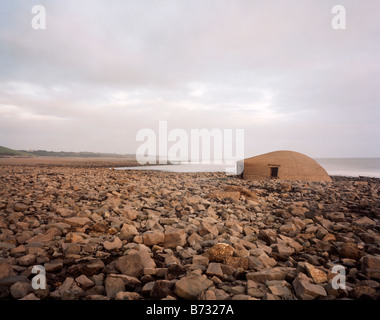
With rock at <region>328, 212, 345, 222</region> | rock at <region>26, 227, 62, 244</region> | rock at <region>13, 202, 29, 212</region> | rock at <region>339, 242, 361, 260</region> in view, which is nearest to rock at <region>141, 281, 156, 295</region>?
rock at <region>26, 227, 62, 244</region>

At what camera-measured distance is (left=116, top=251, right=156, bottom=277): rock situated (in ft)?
7.96

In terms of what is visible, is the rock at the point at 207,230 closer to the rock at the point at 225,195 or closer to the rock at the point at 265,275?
the rock at the point at 265,275

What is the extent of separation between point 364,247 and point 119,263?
3.73 meters

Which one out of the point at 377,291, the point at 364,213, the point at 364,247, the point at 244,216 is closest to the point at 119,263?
the point at 377,291

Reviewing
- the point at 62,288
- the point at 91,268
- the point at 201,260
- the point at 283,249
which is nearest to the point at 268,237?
the point at 283,249

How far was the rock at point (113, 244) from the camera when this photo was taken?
304 centimetres

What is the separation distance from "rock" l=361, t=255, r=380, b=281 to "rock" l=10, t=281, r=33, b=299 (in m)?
3.63

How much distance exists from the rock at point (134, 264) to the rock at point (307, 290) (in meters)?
1.55

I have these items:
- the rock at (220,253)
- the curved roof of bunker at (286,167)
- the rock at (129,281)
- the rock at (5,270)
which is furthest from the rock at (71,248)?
the curved roof of bunker at (286,167)

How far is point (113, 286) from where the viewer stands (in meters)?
2.13

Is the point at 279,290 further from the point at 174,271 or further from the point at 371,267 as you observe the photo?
the point at 371,267

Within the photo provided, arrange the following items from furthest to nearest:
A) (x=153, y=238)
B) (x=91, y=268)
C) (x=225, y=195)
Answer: (x=225, y=195)
(x=153, y=238)
(x=91, y=268)

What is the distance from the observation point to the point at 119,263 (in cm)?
254

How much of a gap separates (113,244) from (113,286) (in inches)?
41.2
